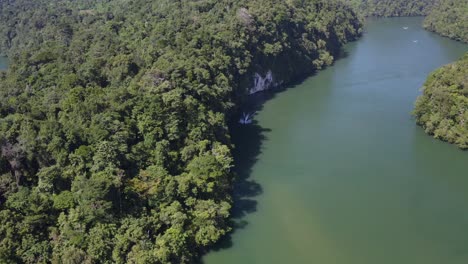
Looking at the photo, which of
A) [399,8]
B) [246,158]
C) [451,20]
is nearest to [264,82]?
[246,158]

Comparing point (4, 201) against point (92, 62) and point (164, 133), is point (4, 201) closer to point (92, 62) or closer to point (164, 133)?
point (164, 133)

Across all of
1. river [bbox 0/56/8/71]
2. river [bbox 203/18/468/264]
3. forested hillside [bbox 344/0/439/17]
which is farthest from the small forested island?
forested hillside [bbox 344/0/439/17]

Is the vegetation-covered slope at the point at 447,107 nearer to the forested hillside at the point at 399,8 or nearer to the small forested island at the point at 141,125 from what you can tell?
the small forested island at the point at 141,125

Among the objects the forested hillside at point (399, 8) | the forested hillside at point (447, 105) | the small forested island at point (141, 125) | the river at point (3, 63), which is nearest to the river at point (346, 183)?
the forested hillside at point (447, 105)

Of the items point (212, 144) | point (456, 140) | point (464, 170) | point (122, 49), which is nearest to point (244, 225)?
point (212, 144)

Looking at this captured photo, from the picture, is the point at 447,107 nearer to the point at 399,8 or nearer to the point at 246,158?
the point at 246,158
